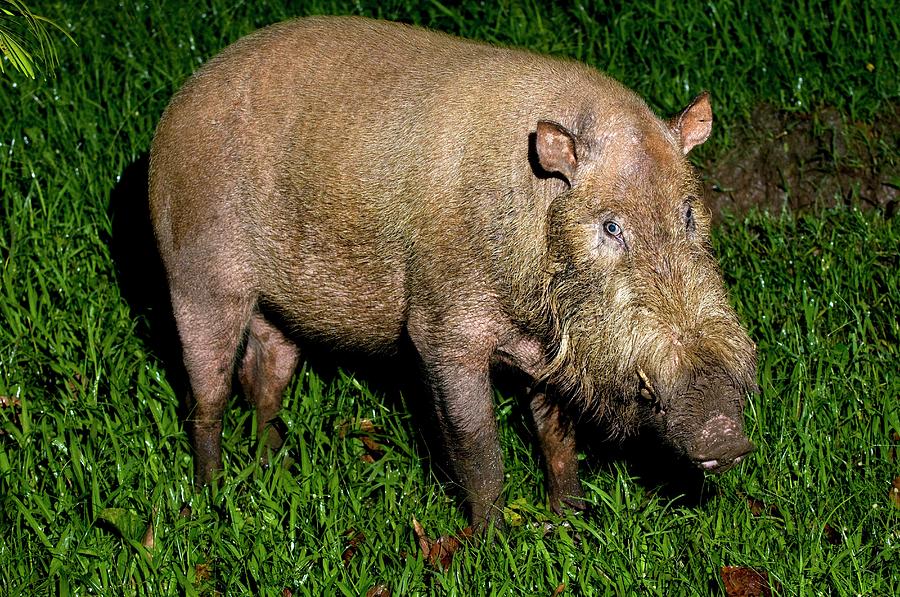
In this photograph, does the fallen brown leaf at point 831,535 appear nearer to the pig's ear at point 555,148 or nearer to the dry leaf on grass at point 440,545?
the dry leaf on grass at point 440,545

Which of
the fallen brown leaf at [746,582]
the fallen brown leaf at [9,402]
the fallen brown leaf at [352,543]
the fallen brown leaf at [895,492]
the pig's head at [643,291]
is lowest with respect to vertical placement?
the fallen brown leaf at [9,402]

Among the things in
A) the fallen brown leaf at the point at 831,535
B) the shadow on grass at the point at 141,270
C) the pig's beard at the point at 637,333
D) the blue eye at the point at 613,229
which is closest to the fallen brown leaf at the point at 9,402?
the shadow on grass at the point at 141,270

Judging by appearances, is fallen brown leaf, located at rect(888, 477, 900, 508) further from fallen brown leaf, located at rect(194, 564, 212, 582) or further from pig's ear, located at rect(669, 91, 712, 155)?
fallen brown leaf, located at rect(194, 564, 212, 582)

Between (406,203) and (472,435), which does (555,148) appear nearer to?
(406,203)

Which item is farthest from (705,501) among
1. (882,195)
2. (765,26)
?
(765,26)

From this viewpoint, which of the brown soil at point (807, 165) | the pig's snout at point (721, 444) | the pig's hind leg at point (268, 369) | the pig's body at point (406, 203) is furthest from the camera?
the brown soil at point (807, 165)

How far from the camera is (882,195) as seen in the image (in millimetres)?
6328

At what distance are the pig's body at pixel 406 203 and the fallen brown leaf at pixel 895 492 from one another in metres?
1.10

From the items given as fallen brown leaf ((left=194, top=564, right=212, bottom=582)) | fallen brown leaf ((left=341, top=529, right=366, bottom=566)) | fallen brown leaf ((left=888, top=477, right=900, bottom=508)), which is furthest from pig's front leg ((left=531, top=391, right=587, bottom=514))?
fallen brown leaf ((left=194, top=564, right=212, bottom=582))

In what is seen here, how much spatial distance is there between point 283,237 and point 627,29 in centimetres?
296

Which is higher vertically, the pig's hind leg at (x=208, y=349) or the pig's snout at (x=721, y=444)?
the pig's snout at (x=721, y=444)

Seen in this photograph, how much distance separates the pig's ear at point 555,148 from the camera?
4.14 metres

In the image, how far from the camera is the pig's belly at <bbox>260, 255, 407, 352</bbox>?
4.78 metres

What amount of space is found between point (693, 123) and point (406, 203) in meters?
1.06
